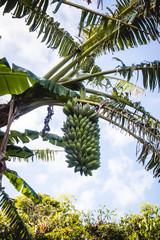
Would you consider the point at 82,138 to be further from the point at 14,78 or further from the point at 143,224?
the point at 143,224

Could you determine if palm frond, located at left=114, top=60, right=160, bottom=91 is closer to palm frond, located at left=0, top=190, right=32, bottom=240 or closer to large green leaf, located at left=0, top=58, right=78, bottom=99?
large green leaf, located at left=0, top=58, right=78, bottom=99

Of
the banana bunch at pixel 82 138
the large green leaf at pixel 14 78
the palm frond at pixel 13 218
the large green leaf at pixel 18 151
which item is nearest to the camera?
the banana bunch at pixel 82 138

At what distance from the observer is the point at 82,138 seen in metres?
2.12

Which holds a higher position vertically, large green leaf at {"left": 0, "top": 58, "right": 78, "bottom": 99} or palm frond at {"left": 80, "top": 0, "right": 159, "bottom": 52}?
palm frond at {"left": 80, "top": 0, "right": 159, "bottom": 52}

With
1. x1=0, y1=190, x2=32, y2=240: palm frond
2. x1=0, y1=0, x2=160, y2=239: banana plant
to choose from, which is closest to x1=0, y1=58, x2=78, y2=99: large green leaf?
x1=0, y1=0, x2=160, y2=239: banana plant

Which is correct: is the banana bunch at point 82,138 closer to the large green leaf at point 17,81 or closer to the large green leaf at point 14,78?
the large green leaf at point 17,81

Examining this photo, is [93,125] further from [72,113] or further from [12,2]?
[12,2]

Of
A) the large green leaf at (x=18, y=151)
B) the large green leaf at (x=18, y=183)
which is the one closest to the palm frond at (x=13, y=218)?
the large green leaf at (x=18, y=183)

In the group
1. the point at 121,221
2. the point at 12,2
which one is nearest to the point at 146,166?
the point at 121,221

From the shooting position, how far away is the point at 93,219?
204 inches

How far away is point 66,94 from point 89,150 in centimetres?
100

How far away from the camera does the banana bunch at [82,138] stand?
6.55 feet

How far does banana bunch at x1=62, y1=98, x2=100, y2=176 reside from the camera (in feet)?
6.55

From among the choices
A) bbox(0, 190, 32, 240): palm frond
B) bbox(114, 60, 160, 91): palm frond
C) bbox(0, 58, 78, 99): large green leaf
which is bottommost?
bbox(0, 190, 32, 240): palm frond
